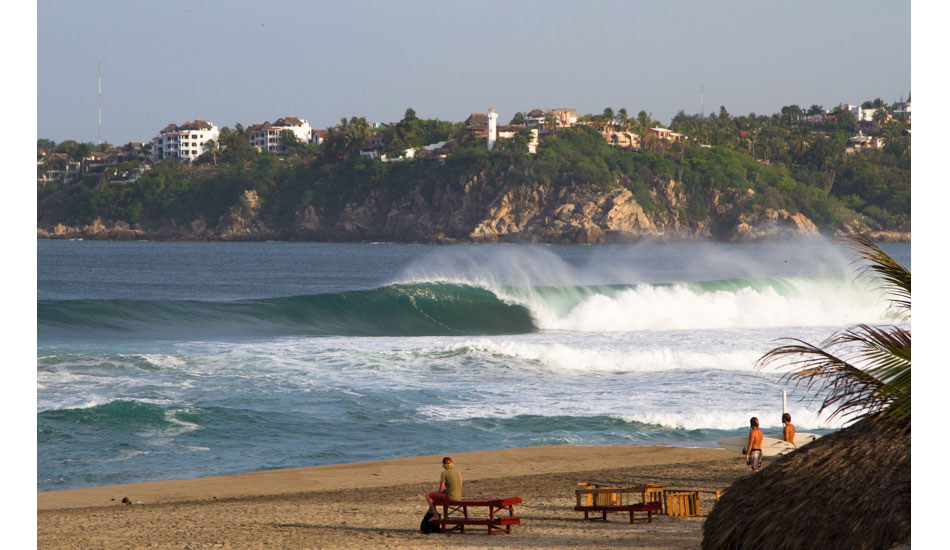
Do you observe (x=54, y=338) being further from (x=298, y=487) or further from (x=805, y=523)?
(x=805, y=523)

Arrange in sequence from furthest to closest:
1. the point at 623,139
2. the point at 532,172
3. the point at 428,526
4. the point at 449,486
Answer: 1. the point at 623,139
2. the point at 532,172
3. the point at 449,486
4. the point at 428,526

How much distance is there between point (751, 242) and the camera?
422 ft

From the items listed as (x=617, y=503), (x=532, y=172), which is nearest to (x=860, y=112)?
(x=532, y=172)

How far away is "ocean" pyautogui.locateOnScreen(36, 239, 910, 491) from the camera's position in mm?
14375

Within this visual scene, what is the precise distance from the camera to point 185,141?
568 feet

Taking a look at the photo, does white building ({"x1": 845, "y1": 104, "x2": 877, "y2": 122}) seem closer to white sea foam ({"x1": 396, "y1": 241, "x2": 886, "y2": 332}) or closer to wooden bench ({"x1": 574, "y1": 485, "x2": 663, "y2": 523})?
white sea foam ({"x1": 396, "y1": 241, "x2": 886, "y2": 332})

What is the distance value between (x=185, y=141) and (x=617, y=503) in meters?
175

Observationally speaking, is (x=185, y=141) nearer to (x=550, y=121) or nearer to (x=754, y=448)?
(x=550, y=121)

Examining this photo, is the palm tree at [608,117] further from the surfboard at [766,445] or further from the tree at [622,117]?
the surfboard at [766,445]

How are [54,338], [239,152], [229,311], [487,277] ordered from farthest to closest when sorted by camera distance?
[239,152] → [487,277] → [229,311] → [54,338]

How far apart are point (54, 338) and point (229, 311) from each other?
8.37 metres

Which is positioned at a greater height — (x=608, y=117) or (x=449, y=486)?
(x=608, y=117)

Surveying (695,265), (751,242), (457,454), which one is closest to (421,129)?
(751,242)

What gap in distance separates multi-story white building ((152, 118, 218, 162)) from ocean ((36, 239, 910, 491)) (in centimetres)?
14193
